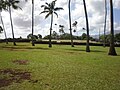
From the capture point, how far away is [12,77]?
14086 millimetres

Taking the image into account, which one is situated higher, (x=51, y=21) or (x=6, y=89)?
(x=51, y=21)

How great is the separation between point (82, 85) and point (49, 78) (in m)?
2.43

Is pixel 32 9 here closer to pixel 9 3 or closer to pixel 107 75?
pixel 9 3

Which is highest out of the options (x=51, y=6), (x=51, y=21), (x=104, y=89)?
(x=51, y=6)

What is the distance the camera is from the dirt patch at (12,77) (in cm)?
1273

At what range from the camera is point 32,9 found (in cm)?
6191

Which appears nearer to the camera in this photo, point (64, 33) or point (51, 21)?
point (51, 21)

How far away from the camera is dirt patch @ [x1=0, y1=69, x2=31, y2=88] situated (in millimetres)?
12734

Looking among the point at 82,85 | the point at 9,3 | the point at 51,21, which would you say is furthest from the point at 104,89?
the point at 9,3

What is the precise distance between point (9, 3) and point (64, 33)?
384ft

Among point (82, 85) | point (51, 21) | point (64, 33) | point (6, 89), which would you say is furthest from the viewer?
point (64, 33)

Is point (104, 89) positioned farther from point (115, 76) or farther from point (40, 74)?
point (40, 74)

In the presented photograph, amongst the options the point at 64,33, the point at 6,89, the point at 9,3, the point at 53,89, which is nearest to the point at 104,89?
the point at 53,89

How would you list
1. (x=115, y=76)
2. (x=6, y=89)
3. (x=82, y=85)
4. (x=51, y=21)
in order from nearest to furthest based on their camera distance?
(x=6, y=89)
(x=82, y=85)
(x=115, y=76)
(x=51, y=21)
